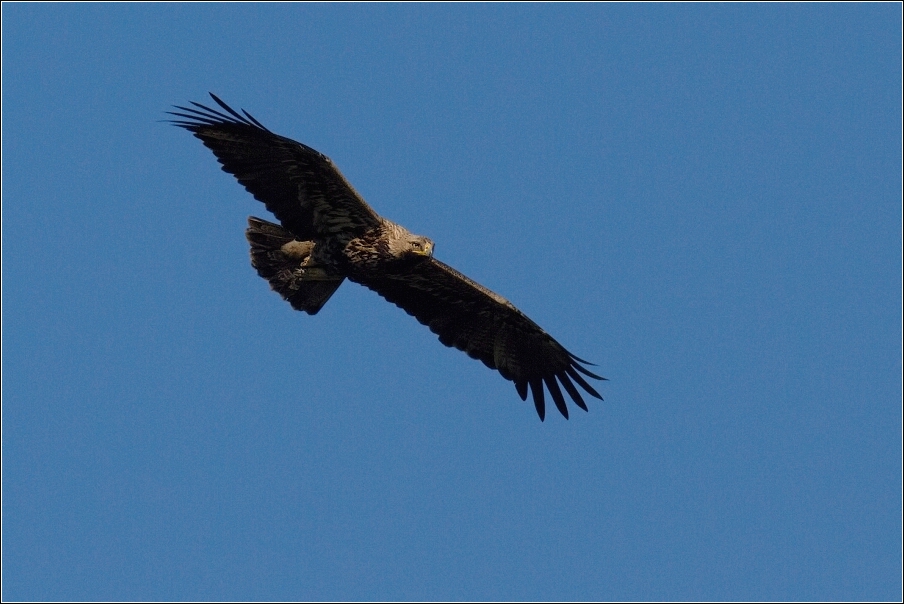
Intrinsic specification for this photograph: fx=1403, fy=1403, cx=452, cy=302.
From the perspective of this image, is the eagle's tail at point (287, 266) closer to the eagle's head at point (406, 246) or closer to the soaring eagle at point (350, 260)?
the soaring eagle at point (350, 260)

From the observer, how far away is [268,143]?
14.0m

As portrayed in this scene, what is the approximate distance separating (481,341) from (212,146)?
13.1 feet

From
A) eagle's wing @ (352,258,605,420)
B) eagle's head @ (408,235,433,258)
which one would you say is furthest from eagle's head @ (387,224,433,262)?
eagle's wing @ (352,258,605,420)

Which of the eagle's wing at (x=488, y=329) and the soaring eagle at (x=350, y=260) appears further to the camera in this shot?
the eagle's wing at (x=488, y=329)

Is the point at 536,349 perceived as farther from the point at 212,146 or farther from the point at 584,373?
the point at 212,146

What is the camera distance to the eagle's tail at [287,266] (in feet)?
49.6

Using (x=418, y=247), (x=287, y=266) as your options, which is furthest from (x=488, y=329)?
(x=287, y=266)

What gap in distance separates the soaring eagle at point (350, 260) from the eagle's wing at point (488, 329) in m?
0.01

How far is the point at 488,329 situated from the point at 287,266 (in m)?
2.49

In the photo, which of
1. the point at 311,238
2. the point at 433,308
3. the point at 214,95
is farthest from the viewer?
the point at 433,308

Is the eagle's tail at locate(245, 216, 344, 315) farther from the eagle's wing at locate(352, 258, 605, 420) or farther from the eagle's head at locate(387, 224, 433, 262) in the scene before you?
the eagle's head at locate(387, 224, 433, 262)

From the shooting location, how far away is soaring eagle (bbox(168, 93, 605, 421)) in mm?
14109

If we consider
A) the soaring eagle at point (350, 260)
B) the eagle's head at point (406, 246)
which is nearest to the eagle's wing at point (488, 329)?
the soaring eagle at point (350, 260)

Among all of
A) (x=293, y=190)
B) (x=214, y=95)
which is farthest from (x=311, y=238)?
(x=214, y=95)
